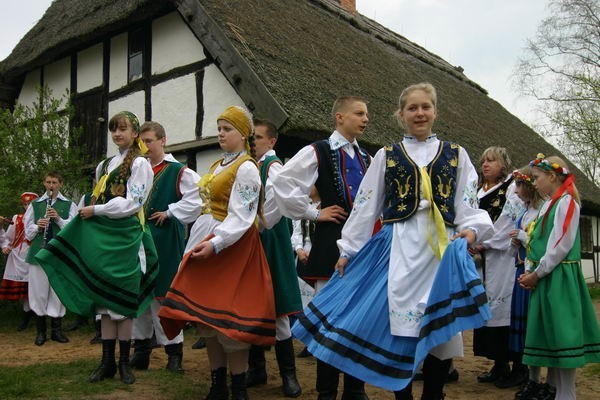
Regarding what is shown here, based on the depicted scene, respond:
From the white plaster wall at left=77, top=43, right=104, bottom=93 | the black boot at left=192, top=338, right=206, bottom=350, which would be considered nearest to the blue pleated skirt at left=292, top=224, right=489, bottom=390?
the black boot at left=192, top=338, right=206, bottom=350

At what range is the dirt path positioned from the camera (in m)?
3.71

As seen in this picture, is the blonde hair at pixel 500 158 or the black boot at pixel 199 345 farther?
the black boot at pixel 199 345

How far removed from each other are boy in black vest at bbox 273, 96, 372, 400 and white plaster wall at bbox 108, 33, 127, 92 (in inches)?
274

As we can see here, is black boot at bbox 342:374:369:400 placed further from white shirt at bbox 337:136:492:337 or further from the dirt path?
white shirt at bbox 337:136:492:337

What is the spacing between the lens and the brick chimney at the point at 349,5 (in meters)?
16.0

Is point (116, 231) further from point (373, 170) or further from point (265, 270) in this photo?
point (373, 170)

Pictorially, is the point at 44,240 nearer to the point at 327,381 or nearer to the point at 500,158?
the point at 327,381

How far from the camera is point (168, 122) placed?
8602 mm

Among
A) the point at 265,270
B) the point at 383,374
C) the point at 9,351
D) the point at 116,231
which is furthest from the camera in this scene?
the point at 9,351

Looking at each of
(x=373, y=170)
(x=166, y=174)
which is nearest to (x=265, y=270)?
(x=373, y=170)

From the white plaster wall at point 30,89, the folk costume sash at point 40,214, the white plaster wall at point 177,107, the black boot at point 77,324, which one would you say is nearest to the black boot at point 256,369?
the folk costume sash at point 40,214

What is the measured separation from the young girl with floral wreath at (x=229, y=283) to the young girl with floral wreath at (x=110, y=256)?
0.72 metres

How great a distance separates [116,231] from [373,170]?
6.03 feet

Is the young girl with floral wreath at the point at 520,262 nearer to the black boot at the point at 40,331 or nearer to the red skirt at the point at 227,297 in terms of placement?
the red skirt at the point at 227,297
